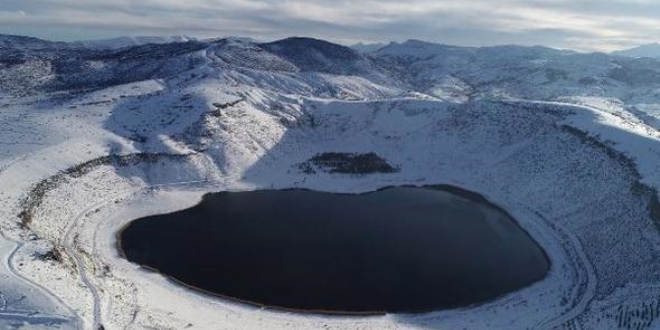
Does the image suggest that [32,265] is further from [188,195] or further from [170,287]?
[188,195]

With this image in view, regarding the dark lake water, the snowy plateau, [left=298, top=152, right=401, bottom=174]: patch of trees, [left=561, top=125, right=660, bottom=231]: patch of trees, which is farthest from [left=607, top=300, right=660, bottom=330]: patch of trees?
[left=298, top=152, right=401, bottom=174]: patch of trees

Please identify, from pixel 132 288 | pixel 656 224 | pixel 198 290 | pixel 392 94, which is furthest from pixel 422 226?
pixel 392 94

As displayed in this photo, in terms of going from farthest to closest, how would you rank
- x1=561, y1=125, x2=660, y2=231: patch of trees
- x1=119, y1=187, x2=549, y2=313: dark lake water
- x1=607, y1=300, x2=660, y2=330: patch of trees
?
x1=561, y1=125, x2=660, y2=231: patch of trees, x1=119, y1=187, x2=549, y2=313: dark lake water, x1=607, y1=300, x2=660, y2=330: patch of trees

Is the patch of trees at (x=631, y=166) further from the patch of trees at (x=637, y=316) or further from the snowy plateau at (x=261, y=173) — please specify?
the patch of trees at (x=637, y=316)

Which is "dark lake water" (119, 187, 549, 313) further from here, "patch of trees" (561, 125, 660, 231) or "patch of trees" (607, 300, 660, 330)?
A: "patch of trees" (561, 125, 660, 231)

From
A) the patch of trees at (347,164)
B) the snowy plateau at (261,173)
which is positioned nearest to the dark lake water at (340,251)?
the snowy plateau at (261,173)
